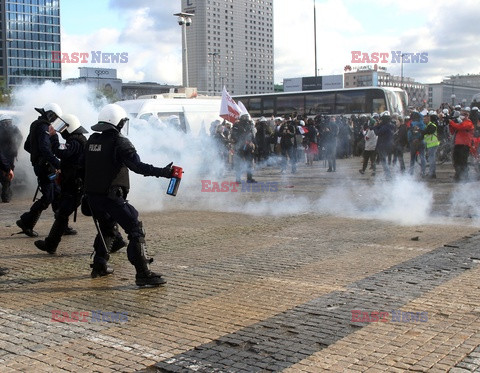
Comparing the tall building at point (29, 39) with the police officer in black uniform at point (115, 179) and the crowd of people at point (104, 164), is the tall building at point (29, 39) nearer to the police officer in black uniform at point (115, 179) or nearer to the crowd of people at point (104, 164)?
the crowd of people at point (104, 164)

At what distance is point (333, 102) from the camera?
33.7m

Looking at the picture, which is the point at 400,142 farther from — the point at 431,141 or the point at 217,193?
the point at 217,193

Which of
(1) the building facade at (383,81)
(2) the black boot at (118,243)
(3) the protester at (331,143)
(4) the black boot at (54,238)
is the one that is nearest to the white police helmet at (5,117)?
(4) the black boot at (54,238)

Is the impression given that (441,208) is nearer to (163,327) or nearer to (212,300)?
(212,300)

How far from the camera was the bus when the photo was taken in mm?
32250

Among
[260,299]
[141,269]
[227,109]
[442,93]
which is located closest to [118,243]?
[141,269]

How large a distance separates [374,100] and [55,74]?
96997 millimetres

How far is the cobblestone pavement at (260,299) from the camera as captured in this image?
13.6 feet

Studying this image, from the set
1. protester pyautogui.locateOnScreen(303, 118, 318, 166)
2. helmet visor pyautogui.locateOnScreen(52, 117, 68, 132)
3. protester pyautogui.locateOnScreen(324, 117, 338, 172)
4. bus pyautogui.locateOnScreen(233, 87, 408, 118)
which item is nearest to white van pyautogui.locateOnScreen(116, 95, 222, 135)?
protester pyautogui.locateOnScreen(303, 118, 318, 166)

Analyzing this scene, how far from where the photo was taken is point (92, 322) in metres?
4.96

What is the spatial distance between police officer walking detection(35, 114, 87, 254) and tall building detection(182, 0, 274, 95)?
33242mm

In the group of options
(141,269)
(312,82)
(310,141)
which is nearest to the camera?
(141,269)

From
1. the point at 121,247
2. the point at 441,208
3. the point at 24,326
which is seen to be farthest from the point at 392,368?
the point at 441,208

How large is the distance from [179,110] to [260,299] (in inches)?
644
